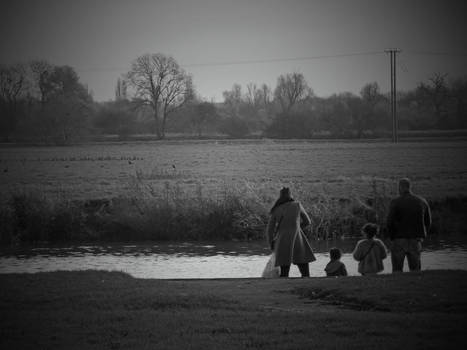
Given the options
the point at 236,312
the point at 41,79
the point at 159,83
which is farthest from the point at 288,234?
the point at 159,83

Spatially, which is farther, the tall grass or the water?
the tall grass

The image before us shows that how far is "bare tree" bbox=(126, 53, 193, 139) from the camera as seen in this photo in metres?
100

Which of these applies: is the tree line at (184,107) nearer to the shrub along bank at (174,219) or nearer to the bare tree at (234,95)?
the bare tree at (234,95)

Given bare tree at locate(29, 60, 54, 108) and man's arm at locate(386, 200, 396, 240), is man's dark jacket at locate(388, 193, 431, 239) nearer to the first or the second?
man's arm at locate(386, 200, 396, 240)

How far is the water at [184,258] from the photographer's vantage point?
18562 mm

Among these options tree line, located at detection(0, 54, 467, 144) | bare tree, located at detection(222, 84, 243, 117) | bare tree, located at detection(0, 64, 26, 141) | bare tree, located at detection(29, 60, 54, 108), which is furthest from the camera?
bare tree, located at detection(222, 84, 243, 117)

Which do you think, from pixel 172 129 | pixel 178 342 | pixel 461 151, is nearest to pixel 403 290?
pixel 178 342

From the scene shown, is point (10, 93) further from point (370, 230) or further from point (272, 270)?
point (370, 230)

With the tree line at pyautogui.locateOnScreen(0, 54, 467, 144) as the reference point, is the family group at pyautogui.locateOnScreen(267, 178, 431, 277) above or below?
below

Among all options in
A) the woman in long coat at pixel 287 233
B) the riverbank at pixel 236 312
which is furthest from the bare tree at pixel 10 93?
the riverbank at pixel 236 312

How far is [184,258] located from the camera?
2125cm

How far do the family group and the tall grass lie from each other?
36.9ft

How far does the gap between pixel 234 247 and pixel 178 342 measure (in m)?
15.3

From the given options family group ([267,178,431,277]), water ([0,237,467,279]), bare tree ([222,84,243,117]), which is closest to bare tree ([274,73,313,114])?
bare tree ([222,84,243,117])
